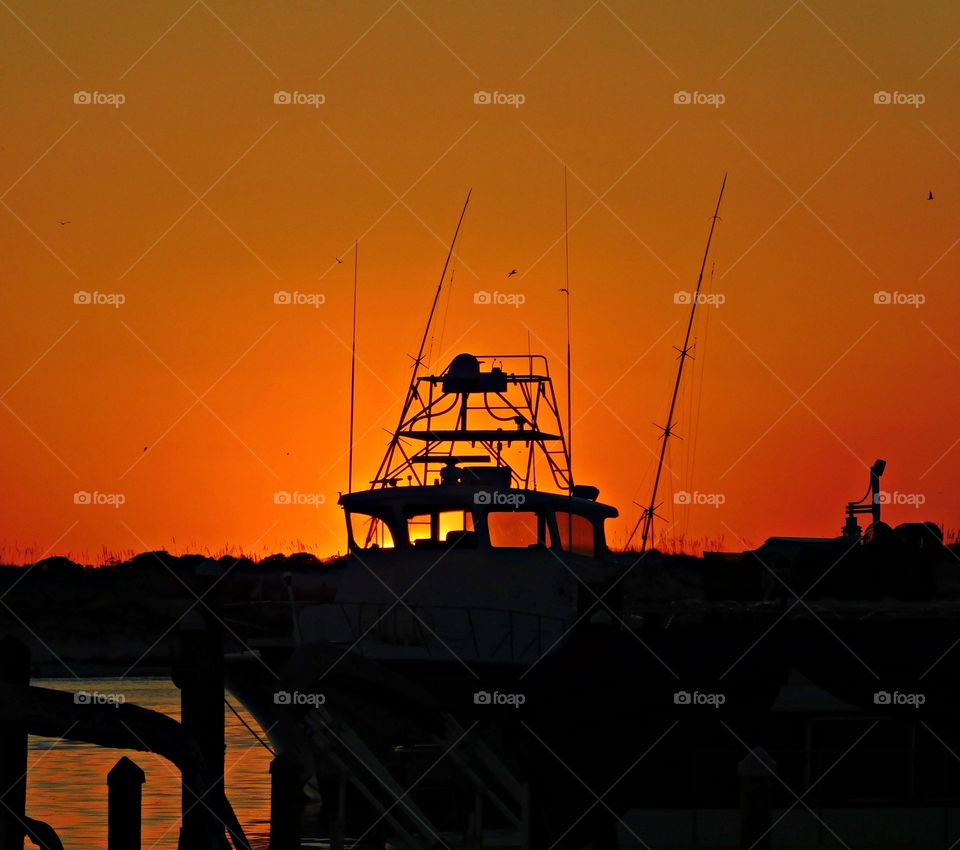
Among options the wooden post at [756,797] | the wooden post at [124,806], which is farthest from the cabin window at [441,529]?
the wooden post at [124,806]

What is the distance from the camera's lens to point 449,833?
2470cm

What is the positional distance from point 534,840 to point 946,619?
764cm

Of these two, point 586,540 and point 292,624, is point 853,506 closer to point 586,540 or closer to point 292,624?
point 586,540

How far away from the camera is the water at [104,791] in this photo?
84.9 ft

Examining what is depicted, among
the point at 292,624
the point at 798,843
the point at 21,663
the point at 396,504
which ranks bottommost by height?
the point at 798,843

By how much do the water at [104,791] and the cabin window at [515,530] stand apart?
553 centimetres

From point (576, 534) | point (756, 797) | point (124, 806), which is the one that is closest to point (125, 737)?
point (124, 806)

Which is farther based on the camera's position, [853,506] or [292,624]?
[853,506]

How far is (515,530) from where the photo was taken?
88.9 ft

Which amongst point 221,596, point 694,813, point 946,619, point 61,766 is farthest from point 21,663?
point 61,766

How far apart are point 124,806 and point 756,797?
17.6ft

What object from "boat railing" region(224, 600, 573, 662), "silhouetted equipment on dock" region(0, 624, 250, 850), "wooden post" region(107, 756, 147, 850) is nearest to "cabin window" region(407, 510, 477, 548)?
"boat railing" region(224, 600, 573, 662)

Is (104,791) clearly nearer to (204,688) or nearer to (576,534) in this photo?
(576,534)

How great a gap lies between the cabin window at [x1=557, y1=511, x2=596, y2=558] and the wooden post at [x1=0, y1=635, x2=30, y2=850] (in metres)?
12.2
